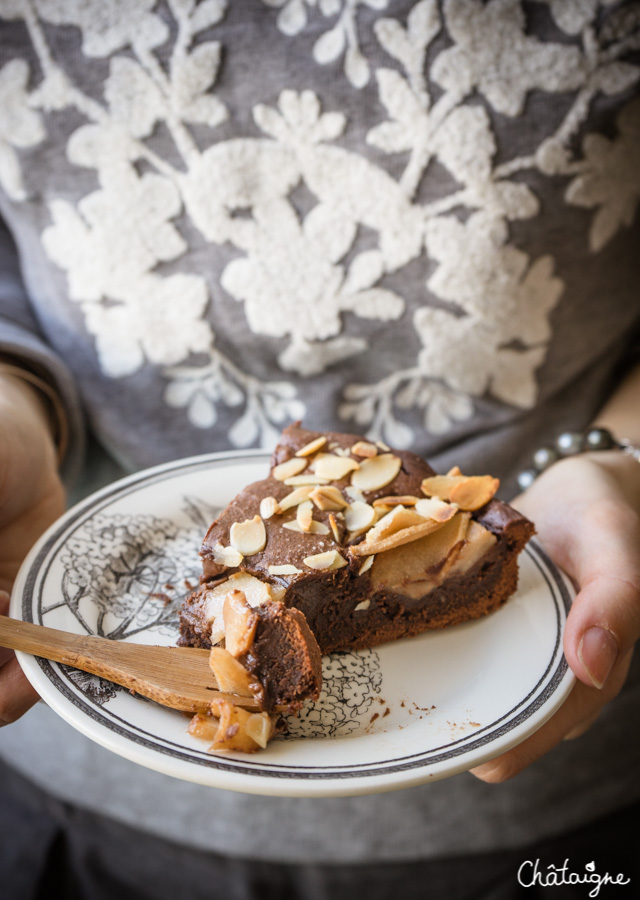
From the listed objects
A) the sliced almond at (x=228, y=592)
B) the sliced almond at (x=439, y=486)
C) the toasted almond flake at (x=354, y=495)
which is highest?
the sliced almond at (x=228, y=592)

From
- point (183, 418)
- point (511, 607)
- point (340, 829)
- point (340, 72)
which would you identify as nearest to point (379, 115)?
point (340, 72)

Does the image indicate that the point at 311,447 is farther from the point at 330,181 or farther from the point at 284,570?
the point at 330,181

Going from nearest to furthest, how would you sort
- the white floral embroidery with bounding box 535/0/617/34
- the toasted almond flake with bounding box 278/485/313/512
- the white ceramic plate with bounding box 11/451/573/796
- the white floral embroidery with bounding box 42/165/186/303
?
the white ceramic plate with bounding box 11/451/573/796 < the toasted almond flake with bounding box 278/485/313/512 < the white floral embroidery with bounding box 535/0/617/34 < the white floral embroidery with bounding box 42/165/186/303

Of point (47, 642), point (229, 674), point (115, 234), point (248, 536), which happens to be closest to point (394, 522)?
point (248, 536)

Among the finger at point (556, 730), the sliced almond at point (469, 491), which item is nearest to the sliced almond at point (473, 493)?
the sliced almond at point (469, 491)

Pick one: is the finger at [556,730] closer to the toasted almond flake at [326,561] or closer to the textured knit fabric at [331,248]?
the toasted almond flake at [326,561]

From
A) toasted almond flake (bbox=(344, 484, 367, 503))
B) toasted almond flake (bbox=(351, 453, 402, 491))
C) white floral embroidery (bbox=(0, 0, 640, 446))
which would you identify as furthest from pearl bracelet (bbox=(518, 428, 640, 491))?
toasted almond flake (bbox=(344, 484, 367, 503))

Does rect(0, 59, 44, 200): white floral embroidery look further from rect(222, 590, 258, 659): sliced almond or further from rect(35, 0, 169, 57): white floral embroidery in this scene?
rect(222, 590, 258, 659): sliced almond

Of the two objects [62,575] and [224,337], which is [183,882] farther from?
[224,337]
